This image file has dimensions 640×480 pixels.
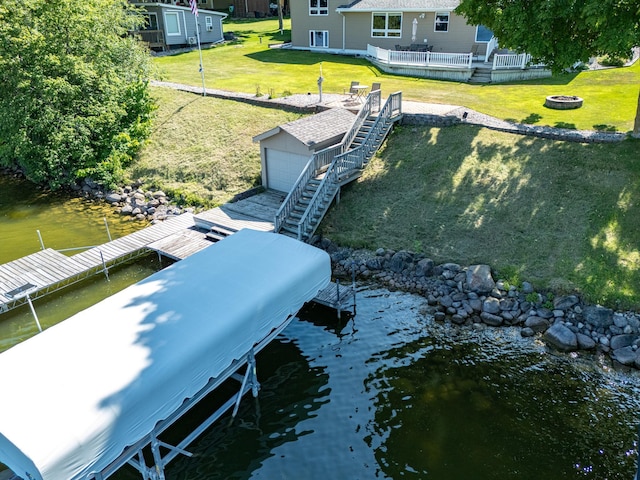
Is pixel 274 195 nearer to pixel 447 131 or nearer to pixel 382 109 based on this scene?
pixel 382 109

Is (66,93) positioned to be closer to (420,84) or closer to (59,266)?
(59,266)

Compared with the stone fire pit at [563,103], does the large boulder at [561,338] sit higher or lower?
lower

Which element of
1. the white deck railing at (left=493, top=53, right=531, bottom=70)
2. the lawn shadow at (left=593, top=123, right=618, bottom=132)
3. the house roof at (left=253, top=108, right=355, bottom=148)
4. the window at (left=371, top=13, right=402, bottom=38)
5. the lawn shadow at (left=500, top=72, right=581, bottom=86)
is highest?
the window at (left=371, top=13, right=402, bottom=38)

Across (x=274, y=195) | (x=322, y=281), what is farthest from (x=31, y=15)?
(x=322, y=281)

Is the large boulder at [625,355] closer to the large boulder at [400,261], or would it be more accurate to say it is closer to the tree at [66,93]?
the large boulder at [400,261]

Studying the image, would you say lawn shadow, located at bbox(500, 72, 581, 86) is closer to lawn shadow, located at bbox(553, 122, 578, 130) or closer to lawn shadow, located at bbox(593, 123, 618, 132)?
lawn shadow, located at bbox(553, 122, 578, 130)

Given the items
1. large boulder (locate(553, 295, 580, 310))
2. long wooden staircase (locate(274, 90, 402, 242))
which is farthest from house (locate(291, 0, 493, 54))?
large boulder (locate(553, 295, 580, 310))

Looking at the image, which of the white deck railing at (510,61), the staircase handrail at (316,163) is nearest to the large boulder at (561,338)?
the staircase handrail at (316,163)
